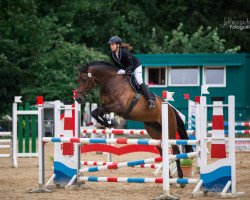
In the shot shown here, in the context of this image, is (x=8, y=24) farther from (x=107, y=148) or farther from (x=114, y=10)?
(x=107, y=148)

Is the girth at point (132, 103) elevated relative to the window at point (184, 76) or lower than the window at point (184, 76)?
lower

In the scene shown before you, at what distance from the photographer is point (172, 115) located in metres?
12.5

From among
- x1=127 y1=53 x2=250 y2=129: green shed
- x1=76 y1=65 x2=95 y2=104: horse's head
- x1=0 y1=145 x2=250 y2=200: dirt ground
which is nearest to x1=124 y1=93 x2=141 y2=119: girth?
x1=76 y1=65 x2=95 y2=104: horse's head

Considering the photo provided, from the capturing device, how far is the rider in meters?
12.1

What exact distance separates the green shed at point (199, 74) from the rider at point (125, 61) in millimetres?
16914

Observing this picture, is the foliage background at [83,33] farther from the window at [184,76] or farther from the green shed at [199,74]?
the window at [184,76]

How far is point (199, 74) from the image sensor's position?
30078 mm

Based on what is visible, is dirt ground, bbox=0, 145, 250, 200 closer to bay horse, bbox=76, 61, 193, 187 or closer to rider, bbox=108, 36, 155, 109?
bay horse, bbox=76, 61, 193, 187

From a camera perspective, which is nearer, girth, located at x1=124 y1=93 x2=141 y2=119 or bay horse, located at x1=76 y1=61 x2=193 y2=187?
bay horse, located at x1=76 y1=61 x2=193 y2=187

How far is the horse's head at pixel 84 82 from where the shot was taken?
38.7ft

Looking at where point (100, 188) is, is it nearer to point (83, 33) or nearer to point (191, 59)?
point (191, 59)

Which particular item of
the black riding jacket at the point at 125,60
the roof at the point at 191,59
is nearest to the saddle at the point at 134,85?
the black riding jacket at the point at 125,60

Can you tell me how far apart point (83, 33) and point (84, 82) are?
26.9 m

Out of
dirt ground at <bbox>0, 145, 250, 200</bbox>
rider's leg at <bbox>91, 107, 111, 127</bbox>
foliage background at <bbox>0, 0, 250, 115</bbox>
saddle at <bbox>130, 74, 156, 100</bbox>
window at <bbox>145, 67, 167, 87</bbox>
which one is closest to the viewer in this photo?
dirt ground at <bbox>0, 145, 250, 200</bbox>
